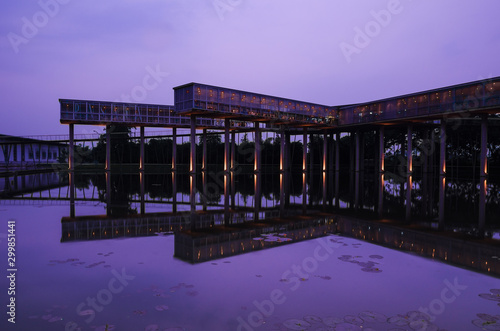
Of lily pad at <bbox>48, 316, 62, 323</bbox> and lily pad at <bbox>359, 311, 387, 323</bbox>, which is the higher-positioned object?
lily pad at <bbox>48, 316, 62, 323</bbox>

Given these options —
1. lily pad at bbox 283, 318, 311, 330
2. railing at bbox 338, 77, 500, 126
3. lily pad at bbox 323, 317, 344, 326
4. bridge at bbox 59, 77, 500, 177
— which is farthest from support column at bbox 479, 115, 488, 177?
lily pad at bbox 283, 318, 311, 330

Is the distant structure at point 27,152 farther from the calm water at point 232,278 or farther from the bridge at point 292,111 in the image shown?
the calm water at point 232,278

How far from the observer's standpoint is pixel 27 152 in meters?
86.2

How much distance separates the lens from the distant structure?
66744 mm

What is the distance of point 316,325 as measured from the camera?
5.89m

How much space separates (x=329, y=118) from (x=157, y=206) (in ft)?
140

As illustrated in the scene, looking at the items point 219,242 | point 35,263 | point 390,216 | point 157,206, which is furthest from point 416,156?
point 35,263

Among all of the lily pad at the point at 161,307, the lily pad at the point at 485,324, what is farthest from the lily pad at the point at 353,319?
the lily pad at the point at 161,307

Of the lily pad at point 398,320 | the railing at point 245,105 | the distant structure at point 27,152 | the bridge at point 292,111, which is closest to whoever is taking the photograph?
the lily pad at point 398,320

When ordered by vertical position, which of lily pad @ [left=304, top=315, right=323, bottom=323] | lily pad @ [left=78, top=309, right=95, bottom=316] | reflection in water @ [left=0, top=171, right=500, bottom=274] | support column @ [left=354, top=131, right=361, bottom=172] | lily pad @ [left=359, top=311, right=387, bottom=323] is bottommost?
reflection in water @ [left=0, top=171, right=500, bottom=274]

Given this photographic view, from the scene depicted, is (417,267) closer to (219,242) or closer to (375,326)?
(375,326)

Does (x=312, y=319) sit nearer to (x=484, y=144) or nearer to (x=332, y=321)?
(x=332, y=321)

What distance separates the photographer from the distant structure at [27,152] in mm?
66744

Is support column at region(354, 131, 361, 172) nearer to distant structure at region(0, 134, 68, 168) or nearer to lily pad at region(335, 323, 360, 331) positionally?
lily pad at region(335, 323, 360, 331)
